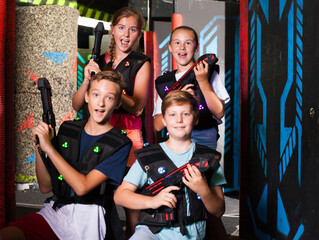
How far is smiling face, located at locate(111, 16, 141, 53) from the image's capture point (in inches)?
81.0

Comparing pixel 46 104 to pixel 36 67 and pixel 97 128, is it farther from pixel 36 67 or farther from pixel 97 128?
pixel 36 67

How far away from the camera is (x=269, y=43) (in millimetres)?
2252

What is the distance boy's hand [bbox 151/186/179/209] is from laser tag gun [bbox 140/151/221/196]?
3 cm

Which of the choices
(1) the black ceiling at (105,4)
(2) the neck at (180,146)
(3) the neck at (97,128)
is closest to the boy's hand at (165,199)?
(2) the neck at (180,146)

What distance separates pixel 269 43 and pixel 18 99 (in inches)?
108

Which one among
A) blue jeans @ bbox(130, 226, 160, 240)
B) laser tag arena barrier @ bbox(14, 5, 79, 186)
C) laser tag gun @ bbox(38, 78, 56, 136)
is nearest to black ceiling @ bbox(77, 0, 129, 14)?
laser tag arena barrier @ bbox(14, 5, 79, 186)

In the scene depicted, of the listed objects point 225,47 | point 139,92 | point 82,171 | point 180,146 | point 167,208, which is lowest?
point 167,208

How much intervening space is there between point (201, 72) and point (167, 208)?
2.29 feet

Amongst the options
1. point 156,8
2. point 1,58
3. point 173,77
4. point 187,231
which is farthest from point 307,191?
point 156,8

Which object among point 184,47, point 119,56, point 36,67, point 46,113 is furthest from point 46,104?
point 36,67

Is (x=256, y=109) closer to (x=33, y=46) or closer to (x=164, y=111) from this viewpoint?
(x=164, y=111)

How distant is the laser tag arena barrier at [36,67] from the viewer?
160 inches

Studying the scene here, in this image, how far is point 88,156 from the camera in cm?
173

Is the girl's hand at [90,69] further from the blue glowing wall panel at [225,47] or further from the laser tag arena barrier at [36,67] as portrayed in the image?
the laser tag arena barrier at [36,67]
